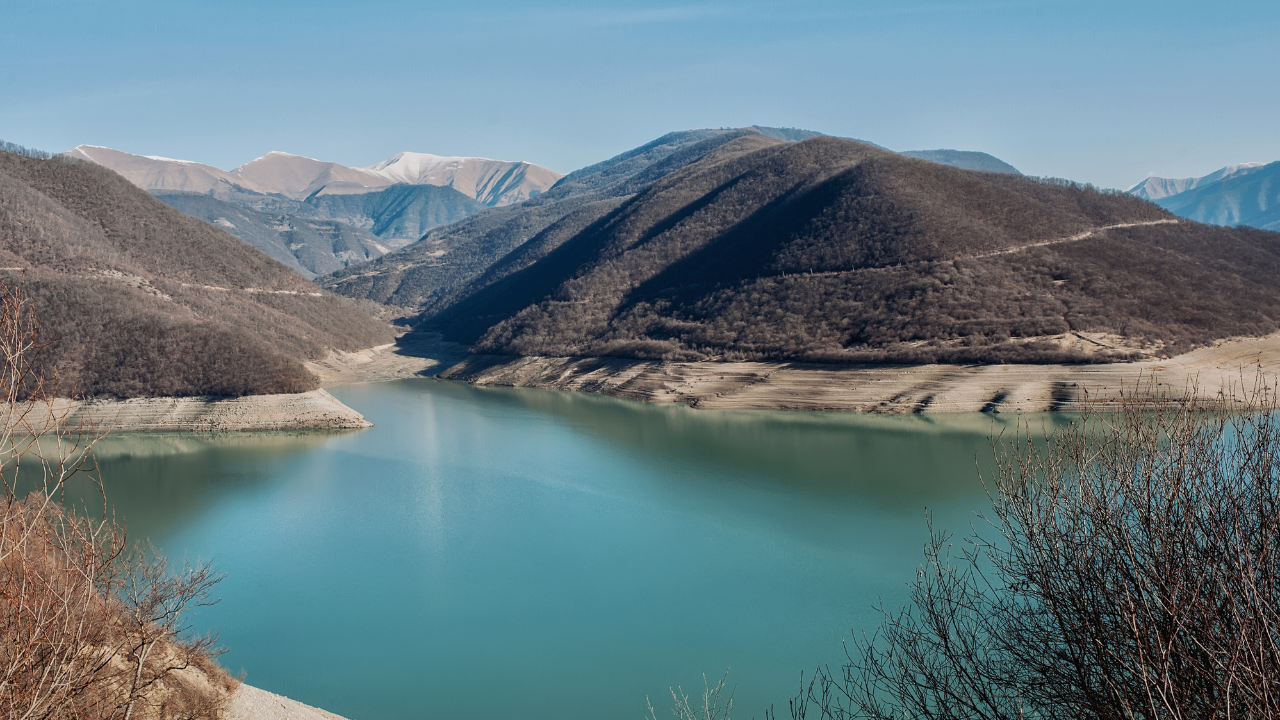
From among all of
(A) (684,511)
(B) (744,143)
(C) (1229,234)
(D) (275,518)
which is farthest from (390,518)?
(B) (744,143)

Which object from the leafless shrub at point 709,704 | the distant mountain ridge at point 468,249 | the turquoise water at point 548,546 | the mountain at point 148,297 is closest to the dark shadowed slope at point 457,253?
the distant mountain ridge at point 468,249

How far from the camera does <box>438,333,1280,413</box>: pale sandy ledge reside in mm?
38969

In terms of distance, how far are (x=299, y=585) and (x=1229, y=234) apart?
6814 centimetres

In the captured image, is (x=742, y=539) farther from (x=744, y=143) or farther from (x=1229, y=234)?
(x=744, y=143)

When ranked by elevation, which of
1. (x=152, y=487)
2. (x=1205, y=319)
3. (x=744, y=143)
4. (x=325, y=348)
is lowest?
(x=152, y=487)

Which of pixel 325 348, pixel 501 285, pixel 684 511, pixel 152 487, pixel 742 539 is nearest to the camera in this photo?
pixel 742 539

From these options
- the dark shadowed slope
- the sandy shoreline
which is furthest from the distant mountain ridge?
the sandy shoreline

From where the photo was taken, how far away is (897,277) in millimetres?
53000

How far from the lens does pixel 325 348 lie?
70.5m

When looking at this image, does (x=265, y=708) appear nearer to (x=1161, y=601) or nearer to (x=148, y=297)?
(x=1161, y=601)

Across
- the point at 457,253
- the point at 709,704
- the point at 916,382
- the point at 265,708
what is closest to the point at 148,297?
the point at 265,708

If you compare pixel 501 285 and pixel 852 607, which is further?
pixel 501 285

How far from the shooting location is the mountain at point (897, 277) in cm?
4547

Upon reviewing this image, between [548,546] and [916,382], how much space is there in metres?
28.0
